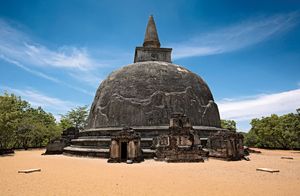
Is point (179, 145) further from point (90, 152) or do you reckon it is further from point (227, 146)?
point (90, 152)

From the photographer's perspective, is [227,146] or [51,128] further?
[51,128]

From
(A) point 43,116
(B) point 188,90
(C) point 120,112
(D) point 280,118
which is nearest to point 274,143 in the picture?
(D) point 280,118

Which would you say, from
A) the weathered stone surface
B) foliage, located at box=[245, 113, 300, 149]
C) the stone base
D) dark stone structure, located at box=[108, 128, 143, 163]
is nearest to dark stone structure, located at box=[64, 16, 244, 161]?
the weathered stone surface

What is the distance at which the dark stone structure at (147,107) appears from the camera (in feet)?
50.3

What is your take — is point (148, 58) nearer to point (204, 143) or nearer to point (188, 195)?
point (204, 143)

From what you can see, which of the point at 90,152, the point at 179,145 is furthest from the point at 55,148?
the point at 179,145

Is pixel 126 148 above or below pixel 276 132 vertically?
below

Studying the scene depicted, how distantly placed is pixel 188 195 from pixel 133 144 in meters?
7.92

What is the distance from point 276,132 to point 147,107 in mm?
24003

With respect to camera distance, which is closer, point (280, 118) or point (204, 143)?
point (204, 143)

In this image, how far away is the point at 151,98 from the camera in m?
16.8

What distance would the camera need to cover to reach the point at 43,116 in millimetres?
37562

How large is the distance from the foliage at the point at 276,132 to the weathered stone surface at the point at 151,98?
588 inches

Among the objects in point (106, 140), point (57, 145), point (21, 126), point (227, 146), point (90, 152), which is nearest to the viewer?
point (227, 146)
